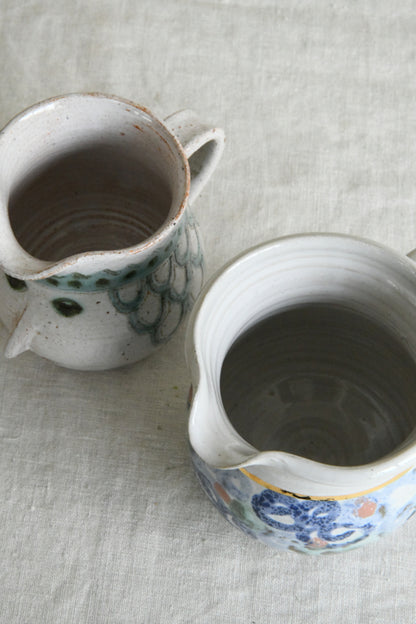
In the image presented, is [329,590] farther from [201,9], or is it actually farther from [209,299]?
[201,9]

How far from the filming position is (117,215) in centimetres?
68

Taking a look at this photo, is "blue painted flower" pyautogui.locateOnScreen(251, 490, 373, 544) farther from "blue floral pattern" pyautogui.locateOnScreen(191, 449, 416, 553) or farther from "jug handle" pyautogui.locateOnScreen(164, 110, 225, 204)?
"jug handle" pyautogui.locateOnScreen(164, 110, 225, 204)

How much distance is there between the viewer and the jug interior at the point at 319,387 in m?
0.59

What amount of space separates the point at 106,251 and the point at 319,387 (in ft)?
0.77

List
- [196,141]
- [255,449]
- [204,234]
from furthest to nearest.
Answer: [204,234], [196,141], [255,449]

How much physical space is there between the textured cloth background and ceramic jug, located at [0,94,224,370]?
7cm

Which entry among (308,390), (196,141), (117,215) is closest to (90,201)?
(117,215)

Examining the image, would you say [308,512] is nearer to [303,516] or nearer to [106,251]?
[303,516]

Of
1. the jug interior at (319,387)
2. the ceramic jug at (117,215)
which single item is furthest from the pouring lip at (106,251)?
the jug interior at (319,387)

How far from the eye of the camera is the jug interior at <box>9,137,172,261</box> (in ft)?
2.03

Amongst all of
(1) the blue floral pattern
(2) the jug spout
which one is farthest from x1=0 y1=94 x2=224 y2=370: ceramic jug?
(1) the blue floral pattern

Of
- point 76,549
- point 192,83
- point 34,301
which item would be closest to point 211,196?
point 192,83

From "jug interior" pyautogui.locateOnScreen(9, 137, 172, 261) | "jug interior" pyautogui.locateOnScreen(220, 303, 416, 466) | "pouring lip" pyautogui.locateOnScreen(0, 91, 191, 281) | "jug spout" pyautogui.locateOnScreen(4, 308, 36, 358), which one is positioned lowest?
"jug interior" pyautogui.locateOnScreen(220, 303, 416, 466)

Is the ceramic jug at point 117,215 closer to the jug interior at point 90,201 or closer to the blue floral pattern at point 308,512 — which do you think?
the jug interior at point 90,201
